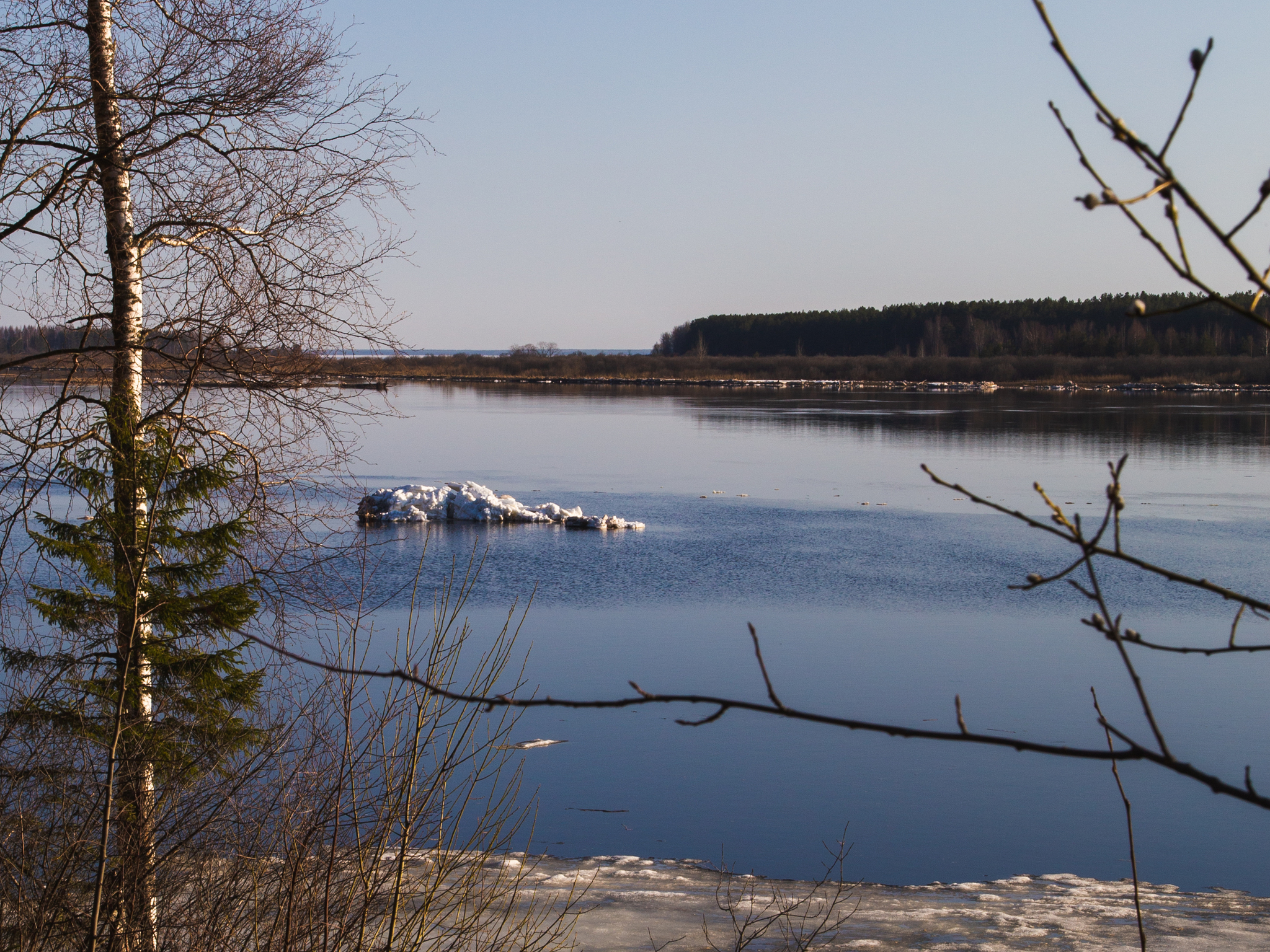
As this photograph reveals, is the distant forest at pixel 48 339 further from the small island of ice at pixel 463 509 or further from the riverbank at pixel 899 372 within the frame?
the riverbank at pixel 899 372

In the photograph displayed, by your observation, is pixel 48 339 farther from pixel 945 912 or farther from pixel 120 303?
pixel 945 912

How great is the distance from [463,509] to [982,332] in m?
89.3

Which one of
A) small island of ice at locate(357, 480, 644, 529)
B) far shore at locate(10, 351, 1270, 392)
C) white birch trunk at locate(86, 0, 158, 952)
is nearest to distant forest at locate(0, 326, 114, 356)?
white birch trunk at locate(86, 0, 158, 952)

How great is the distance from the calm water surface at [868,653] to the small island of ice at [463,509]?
1.91 ft

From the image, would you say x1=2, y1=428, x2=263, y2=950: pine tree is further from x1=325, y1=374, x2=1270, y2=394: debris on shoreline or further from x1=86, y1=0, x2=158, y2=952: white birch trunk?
x1=325, y1=374, x2=1270, y2=394: debris on shoreline

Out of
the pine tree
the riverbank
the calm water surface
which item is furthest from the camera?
the riverbank

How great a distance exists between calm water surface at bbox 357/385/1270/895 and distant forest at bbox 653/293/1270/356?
66.6m

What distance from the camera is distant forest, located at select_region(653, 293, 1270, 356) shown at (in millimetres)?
89188

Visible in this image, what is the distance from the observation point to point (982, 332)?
329ft

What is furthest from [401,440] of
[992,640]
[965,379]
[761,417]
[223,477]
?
[965,379]

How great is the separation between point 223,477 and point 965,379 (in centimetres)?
7504

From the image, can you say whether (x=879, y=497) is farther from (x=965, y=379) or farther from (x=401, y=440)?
(x=965, y=379)

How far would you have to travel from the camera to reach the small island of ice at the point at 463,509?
1870 cm

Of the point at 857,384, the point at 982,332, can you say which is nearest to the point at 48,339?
the point at 857,384
